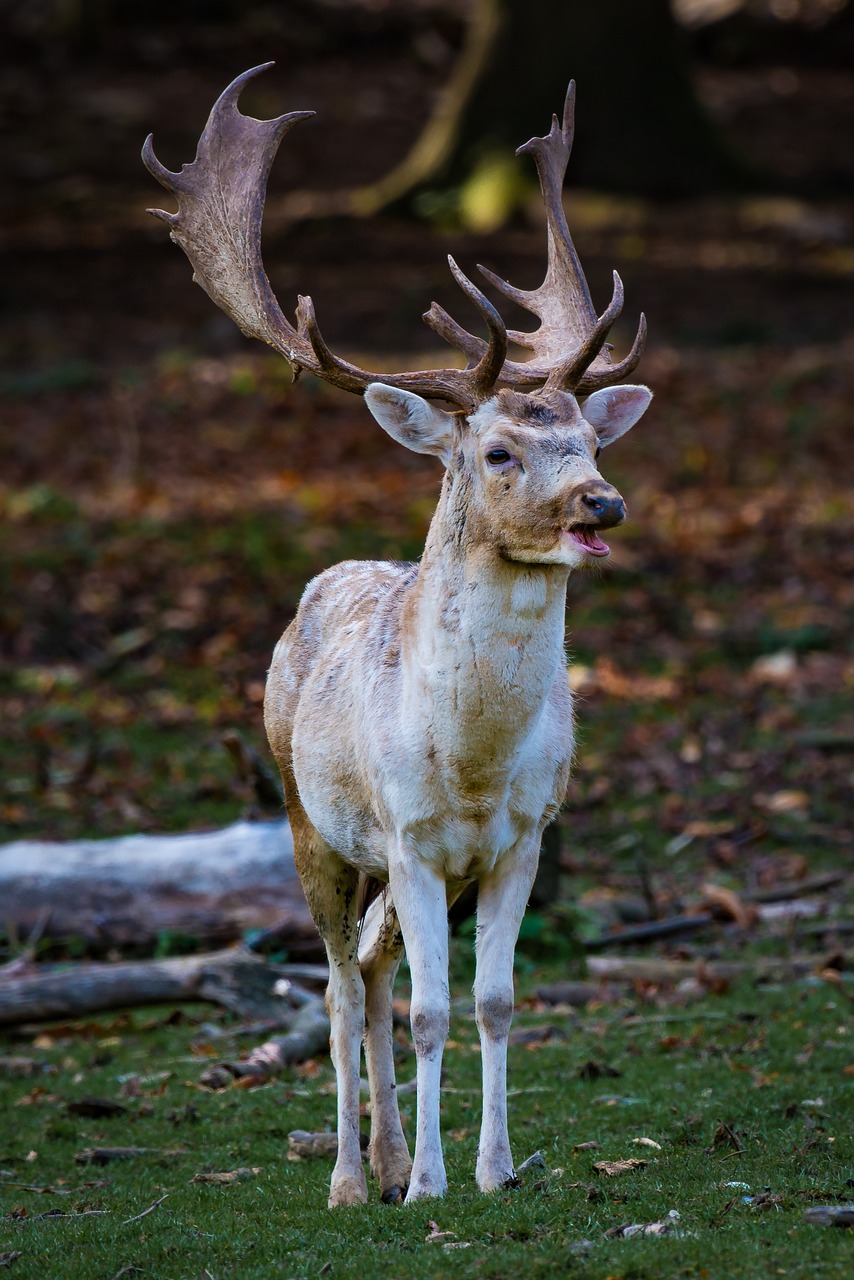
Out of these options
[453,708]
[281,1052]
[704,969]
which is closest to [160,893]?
[281,1052]

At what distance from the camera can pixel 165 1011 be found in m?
9.83

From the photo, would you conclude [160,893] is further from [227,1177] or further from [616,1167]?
[616,1167]

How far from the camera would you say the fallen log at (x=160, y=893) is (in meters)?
10.1

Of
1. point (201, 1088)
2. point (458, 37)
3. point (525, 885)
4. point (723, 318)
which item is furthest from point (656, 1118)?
point (458, 37)

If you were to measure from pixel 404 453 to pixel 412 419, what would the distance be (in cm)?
1230

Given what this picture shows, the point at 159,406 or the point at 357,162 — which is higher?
the point at 357,162

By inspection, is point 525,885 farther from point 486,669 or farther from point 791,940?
point 791,940

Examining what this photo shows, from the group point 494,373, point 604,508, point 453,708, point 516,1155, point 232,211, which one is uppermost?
point 232,211

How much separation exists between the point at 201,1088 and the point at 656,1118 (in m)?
2.33

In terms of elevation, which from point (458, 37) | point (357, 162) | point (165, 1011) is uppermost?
point (458, 37)

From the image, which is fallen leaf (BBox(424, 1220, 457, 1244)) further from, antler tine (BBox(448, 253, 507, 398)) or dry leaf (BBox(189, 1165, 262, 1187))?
antler tine (BBox(448, 253, 507, 398))

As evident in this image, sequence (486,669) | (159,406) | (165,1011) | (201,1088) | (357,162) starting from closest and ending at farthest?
(486,669)
(201,1088)
(165,1011)
(159,406)
(357,162)

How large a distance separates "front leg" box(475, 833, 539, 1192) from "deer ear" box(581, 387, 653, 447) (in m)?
1.65

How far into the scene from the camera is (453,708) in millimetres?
6113
